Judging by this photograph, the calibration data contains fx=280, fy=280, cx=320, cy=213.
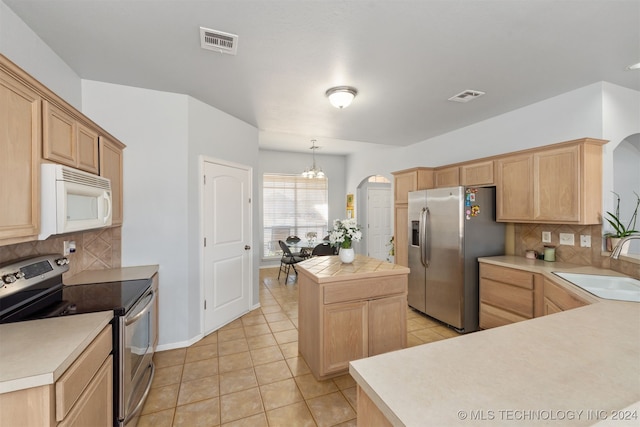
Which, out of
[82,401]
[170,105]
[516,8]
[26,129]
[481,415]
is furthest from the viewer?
[170,105]

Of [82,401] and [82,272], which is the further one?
[82,272]


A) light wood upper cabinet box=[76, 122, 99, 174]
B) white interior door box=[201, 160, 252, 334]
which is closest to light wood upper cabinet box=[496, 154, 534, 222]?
white interior door box=[201, 160, 252, 334]

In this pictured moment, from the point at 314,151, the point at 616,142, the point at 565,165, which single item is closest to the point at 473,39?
the point at 565,165

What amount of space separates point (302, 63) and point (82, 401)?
247 centimetres

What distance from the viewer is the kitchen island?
7.44 ft

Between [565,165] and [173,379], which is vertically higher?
[565,165]

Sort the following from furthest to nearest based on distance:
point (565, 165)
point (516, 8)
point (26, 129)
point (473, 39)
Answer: point (565, 165) < point (473, 39) < point (516, 8) < point (26, 129)

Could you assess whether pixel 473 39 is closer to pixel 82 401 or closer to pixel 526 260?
pixel 526 260

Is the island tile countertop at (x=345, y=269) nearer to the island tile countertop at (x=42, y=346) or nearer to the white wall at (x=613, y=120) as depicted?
the island tile countertop at (x=42, y=346)

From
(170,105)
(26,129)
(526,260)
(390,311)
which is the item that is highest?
(170,105)

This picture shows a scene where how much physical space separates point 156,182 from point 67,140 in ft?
3.66

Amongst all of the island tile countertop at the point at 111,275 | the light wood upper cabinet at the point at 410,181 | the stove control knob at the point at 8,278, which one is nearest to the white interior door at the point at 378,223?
the light wood upper cabinet at the point at 410,181

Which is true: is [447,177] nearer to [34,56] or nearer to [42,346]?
[42,346]

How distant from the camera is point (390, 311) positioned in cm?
248
